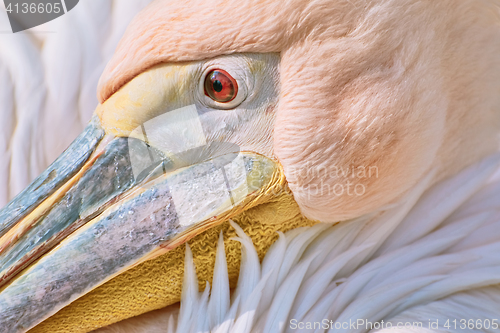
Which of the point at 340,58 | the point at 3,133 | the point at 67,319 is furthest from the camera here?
the point at 3,133

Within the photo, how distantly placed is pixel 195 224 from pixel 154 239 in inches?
2.7

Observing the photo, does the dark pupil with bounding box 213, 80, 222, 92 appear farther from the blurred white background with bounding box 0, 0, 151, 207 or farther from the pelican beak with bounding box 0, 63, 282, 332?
the blurred white background with bounding box 0, 0, 151, 207

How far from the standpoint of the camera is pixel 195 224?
2.57 ft

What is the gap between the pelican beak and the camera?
78 cm

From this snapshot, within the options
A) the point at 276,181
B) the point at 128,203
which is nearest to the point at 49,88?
the point at 128,203

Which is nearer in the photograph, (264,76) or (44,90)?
(264,76)

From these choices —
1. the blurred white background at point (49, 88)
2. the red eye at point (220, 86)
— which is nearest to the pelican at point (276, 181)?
the red eye at point (220, 86)

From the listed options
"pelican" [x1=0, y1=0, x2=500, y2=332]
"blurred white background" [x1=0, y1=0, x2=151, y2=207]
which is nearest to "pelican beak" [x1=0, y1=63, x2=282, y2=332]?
"pelican" [x1=0, y1=0, x2=500, y2=332]

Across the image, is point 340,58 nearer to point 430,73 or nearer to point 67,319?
point 430,73

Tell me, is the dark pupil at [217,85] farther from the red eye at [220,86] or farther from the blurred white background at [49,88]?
the blurred white background at [49,88]

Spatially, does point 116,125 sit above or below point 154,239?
above

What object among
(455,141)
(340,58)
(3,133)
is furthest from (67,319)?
(455,141)

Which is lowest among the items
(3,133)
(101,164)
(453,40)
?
(101,164)

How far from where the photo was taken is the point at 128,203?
0.78m
